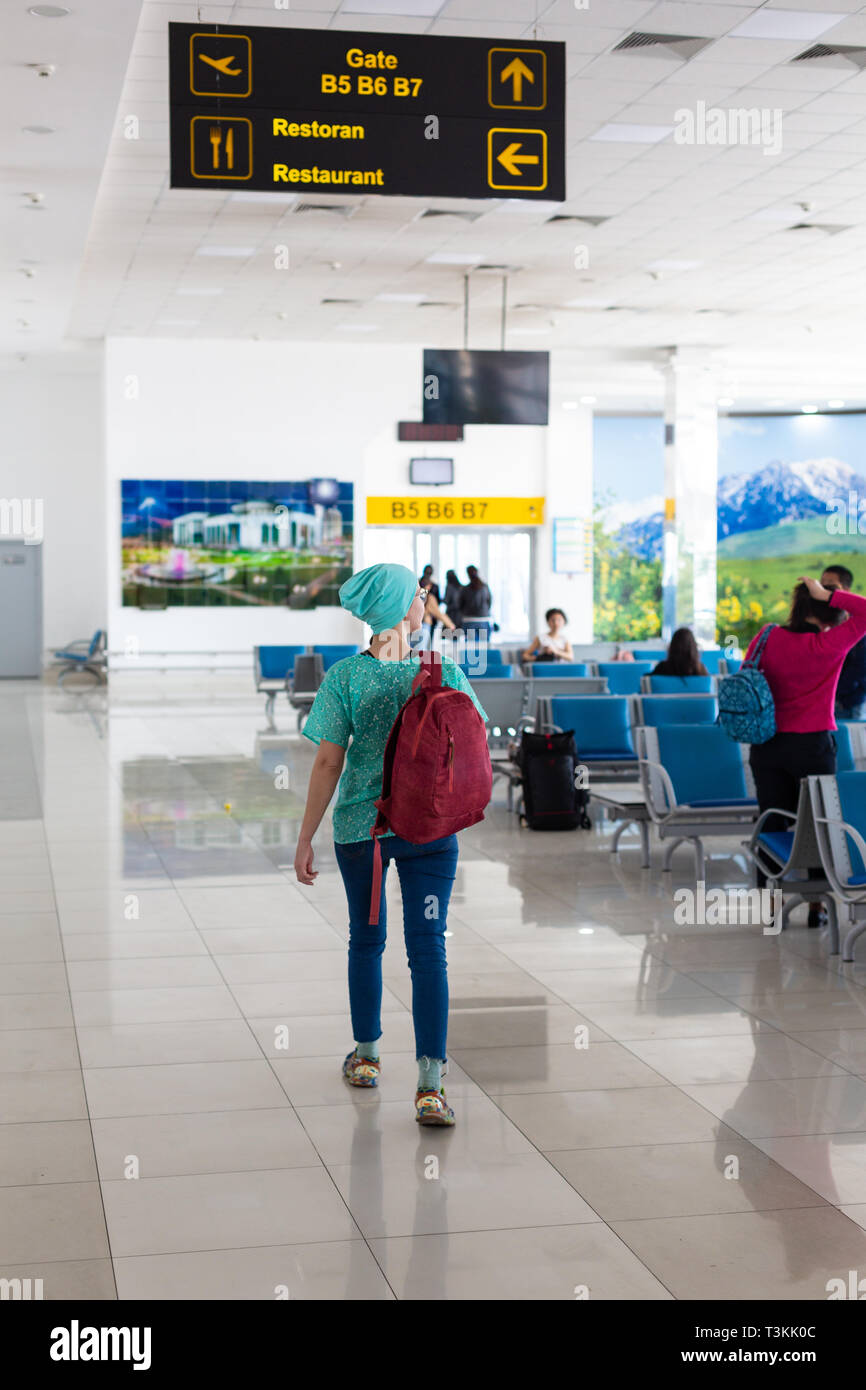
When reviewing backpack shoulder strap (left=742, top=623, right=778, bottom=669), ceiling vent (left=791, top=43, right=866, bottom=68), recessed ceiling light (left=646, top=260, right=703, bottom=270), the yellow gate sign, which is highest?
recessed ceiling light (left=646, top=260, right=703, bottom=270)

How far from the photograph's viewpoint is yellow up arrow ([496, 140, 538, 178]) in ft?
21.5

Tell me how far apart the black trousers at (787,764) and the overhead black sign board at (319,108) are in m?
2.98

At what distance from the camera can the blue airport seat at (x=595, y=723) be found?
10.2m

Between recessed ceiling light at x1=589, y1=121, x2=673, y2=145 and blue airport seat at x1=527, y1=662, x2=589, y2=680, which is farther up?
recessed ceiling light at x1=589, y1=121, x2=673, y2=145

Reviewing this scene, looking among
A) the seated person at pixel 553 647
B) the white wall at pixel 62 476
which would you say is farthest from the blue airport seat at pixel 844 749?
the white wall at pixel 62 476

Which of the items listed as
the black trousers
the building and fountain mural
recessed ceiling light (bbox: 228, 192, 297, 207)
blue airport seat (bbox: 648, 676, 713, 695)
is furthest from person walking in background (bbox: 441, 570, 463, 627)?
the black trousers

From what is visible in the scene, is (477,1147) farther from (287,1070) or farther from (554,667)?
(554,667)

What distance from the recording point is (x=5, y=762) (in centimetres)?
1351

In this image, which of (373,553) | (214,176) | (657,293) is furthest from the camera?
(373,553)

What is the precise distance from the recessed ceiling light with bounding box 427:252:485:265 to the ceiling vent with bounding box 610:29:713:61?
5928 mm

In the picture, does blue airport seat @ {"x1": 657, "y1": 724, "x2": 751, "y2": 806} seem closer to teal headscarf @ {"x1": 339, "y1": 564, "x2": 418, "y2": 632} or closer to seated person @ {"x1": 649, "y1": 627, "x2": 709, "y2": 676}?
seated person @ {"x1": 649, "y1": 627, "x2": 709, "y2": 676}

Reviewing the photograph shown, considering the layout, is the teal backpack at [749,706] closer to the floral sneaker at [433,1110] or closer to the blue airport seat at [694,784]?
the blue airport seat at [694,784]

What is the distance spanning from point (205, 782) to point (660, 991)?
678 cm
